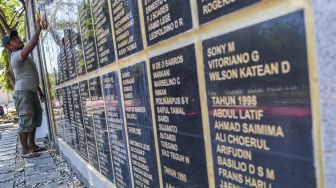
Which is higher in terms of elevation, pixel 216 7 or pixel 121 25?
pixel 121 25

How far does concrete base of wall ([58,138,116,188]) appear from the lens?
3.97 metres

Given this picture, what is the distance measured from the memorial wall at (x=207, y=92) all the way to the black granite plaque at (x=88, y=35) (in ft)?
0.14

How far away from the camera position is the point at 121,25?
272 centimetres

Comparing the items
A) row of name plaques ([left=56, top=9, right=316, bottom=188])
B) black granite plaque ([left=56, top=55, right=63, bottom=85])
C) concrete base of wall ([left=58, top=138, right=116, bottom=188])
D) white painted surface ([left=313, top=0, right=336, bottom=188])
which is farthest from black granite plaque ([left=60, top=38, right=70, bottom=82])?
white painted surface ([left=313, top=0, right=336, bottom=188])

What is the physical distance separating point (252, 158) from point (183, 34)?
667mm

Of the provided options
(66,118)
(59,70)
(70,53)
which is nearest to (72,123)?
(66,118)

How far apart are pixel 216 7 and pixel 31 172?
5121 millimetres

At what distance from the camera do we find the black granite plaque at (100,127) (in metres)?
3.62

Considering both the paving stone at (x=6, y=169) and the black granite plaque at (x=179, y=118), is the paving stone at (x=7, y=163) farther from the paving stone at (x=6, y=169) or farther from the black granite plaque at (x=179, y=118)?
the black granite plaque at (x=179, y=118)

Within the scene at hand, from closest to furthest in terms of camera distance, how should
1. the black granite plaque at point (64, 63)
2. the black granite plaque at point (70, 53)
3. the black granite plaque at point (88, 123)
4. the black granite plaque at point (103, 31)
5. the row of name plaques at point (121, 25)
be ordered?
1. the row of name plaques at point (121, 25)
2. the black granite plaque at point (103, 31)
3. the black granite plaque at point (88, 123)
4. the black granite plaque at point (70, 53)
5. the black granite plaque at point (64, 63)

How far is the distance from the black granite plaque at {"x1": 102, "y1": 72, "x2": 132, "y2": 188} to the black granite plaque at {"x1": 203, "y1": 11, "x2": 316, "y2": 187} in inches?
57.5

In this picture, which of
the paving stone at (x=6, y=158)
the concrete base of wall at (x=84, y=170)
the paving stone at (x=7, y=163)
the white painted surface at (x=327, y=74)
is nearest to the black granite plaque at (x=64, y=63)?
the concrete base of wall at (x=84, y=170)

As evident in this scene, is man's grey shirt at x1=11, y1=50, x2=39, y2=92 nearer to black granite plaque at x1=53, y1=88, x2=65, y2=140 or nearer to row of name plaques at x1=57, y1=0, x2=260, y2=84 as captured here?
black granite plaque at x1=53, y1=88, x2=65, y2=140

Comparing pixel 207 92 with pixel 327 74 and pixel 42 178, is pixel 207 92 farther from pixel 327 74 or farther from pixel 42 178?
pixel 42 178
